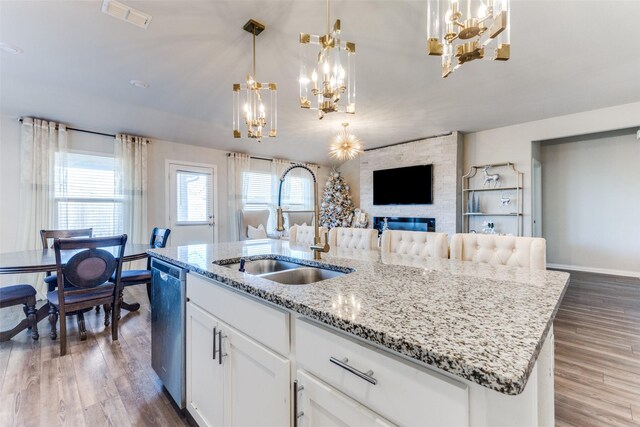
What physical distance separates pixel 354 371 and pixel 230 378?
768mm

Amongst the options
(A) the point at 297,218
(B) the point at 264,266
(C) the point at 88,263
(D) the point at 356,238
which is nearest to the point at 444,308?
(B) the point at 264,266

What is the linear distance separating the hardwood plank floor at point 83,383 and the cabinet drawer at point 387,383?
1374mm

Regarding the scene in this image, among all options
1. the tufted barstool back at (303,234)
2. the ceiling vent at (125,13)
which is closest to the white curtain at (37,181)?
the ceiling vent at (125,13)

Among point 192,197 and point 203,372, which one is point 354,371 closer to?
point 203,372

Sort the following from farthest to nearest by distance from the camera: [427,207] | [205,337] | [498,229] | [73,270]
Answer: [427,207] → [498,229] → [73,270] → [205,337]

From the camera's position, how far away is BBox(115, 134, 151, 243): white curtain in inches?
180

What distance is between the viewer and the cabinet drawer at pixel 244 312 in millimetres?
962

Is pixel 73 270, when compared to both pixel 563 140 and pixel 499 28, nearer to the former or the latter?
pixel 499 28

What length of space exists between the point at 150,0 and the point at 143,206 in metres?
A: 3.54

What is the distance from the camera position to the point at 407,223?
6082 mm

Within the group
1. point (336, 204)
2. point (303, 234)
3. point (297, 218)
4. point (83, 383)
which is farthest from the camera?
point (336, 204)

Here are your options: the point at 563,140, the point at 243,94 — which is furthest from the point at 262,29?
the point at 563,140

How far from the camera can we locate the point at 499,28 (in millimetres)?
1294

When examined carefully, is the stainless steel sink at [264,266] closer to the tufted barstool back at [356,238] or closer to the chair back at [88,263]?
the tufted barstool back at [356,238]
